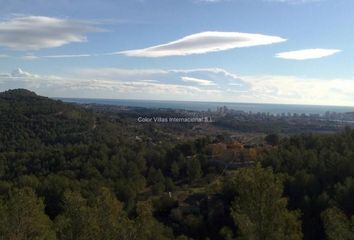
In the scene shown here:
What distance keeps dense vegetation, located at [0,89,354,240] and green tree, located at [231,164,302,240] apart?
1.4 inches

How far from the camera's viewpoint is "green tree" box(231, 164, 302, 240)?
1579cm

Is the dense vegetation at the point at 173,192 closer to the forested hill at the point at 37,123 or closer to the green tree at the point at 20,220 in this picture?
the green tree at the point at 20,220

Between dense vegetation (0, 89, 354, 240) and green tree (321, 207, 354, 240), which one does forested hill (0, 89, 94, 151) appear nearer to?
dense vegetation (0, 89, 354, 240)

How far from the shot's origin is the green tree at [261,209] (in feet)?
51.8

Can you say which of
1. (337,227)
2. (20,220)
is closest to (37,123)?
(20,220)

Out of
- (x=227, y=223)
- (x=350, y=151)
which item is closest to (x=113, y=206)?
(x=227, y=223)

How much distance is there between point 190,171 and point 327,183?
21250 mm

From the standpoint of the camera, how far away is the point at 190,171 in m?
61.7

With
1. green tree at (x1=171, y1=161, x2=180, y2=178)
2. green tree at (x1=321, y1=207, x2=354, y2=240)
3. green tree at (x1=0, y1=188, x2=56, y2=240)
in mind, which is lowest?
green tree at (x1=171, y1=161, x2=180, y2=178)

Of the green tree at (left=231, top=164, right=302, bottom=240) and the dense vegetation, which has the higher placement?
the green tree at (left=231, top=164, right=302, bottom=240)

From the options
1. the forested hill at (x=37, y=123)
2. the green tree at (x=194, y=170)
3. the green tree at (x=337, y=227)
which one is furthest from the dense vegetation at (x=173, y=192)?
the forested hill at (x=37, y=123)

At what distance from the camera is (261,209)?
1595cm

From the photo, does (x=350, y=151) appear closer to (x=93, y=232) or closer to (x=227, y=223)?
(x=227, y=223)

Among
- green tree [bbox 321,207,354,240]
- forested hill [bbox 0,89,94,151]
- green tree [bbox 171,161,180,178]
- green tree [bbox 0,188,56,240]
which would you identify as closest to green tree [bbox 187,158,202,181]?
green tree [bbox 171,161,180,178]
